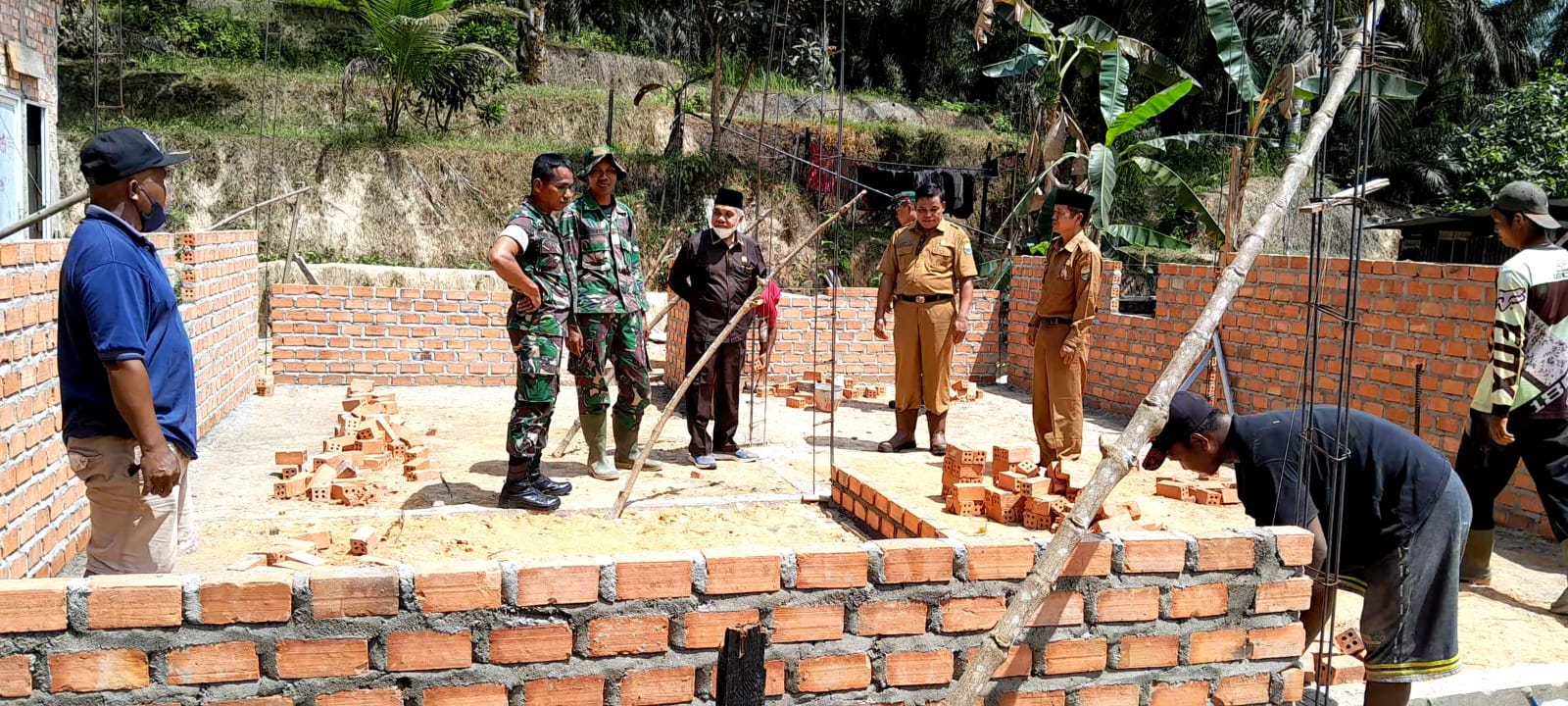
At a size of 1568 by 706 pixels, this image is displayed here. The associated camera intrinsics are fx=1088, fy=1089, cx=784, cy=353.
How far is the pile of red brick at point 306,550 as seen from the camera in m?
3.60

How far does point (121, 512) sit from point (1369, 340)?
685 centimetres

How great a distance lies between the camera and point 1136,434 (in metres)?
3.15

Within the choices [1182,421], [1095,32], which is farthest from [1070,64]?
[1182,421]

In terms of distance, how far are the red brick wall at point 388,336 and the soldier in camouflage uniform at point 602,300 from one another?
401 centimetres

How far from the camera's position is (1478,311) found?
6.15 meters

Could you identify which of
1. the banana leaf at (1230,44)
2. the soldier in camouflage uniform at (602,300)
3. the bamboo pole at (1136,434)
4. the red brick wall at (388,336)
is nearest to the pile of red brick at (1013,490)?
the bamboo pole at (1136,434)

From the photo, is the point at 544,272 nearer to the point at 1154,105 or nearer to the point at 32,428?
the point at 32,428

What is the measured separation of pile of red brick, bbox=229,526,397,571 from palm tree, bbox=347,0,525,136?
12837mm

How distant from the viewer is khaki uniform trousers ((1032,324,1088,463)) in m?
6.59

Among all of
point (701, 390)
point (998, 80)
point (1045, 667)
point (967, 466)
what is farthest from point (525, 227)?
point (998, 80)

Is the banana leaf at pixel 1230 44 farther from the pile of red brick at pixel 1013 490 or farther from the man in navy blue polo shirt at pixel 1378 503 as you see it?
the man in navy blue polo shirt at pixel 1378 503

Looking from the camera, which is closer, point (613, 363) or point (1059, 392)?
point (613, 363)

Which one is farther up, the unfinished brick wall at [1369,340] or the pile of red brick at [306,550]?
the unfinished brick wall at [1369,340]

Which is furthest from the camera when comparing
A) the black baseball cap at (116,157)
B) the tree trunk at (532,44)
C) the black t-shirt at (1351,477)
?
the tree trunk at (532,44)
